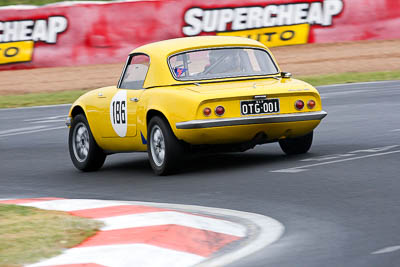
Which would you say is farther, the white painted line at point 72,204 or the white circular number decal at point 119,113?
the white circular number decal at point 119,113

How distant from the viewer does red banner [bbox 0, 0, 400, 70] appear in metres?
28.9

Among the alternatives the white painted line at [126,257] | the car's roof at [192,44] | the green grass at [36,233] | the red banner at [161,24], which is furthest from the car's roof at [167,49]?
the red banner at [161,24]

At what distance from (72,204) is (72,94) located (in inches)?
647

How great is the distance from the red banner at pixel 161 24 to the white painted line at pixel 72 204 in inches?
802

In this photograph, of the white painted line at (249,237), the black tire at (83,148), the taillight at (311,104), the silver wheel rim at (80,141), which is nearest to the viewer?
the white painted line at (249,237)

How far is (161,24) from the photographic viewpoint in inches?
1166

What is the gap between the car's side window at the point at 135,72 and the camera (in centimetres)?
1126

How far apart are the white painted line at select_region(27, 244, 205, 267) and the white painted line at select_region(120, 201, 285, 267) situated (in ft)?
0.54

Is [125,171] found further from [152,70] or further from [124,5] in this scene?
[124,5]

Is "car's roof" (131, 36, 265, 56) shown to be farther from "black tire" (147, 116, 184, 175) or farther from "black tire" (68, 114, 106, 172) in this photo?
"black tire" (68, 114, 106, 172)

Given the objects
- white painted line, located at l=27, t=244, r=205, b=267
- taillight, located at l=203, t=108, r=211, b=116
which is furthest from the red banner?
white painted line, located at l=27, t=244, r=205, b=267

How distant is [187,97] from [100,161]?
7.24 ft

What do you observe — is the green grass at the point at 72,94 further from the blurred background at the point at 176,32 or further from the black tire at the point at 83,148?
the black tire at the point at 83,148

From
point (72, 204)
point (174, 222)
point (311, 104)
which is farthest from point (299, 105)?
point (174, 222)
